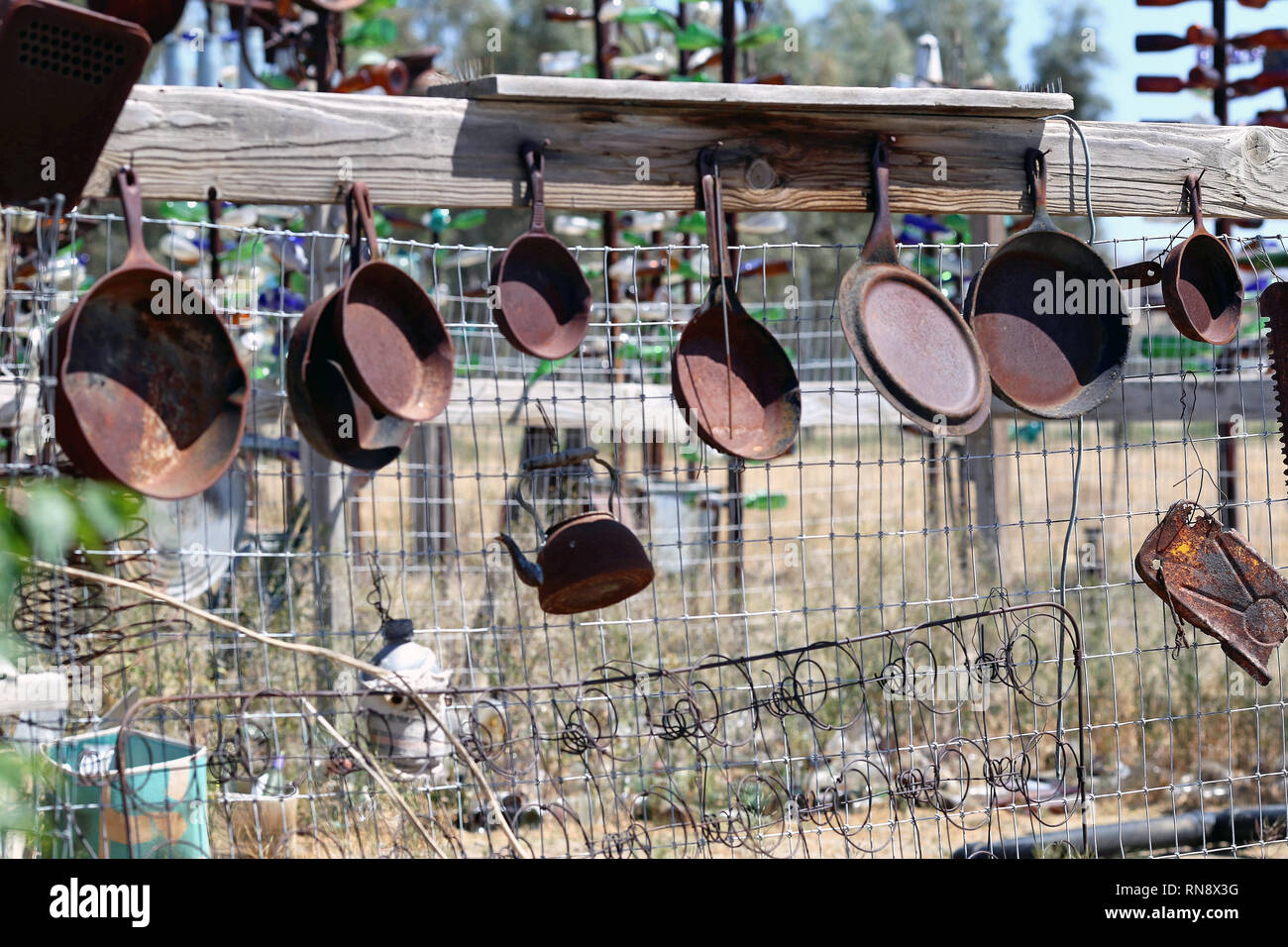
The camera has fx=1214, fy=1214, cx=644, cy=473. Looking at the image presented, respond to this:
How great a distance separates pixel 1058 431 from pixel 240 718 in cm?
1335

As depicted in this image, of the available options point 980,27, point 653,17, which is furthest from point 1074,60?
point 653,17

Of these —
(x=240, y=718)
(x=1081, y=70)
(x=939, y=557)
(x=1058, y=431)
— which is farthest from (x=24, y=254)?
(x=1081, y=70)

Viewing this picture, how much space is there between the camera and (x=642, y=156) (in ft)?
7.48

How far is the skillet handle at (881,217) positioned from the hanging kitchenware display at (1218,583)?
0.88 meters

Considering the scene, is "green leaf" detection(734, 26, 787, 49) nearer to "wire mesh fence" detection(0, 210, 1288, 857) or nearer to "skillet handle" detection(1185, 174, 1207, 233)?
"wire mesh fence" detection(0, 210, 1288, 857)

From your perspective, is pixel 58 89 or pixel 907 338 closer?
pixel 58 89

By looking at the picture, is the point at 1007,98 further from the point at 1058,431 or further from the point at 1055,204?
the point at 1058,431

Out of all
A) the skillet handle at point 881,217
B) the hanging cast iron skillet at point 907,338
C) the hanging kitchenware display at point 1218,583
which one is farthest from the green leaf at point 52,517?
the hanging kitchenware display at point 1218,583

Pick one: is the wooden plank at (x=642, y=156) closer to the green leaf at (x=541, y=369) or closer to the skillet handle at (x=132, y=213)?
the skillet handle at (x=132, y=213)

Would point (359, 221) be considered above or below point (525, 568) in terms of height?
above

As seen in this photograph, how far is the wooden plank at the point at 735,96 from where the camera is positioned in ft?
7.05

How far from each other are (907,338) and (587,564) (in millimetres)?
768

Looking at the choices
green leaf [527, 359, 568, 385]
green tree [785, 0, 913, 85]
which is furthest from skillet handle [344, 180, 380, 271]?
green tree [785, 0, 913, 85]

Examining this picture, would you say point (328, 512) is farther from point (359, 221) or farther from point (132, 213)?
point (132, 213)
